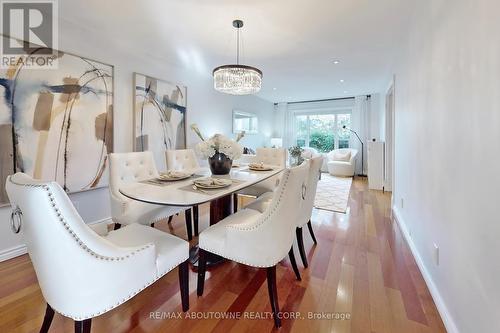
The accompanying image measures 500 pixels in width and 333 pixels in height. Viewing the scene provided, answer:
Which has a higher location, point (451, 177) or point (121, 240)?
point (451, 177)

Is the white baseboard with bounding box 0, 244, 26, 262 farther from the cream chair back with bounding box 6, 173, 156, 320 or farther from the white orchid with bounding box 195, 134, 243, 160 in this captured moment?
the white orchid with bounding box 195, 134, 243, 160

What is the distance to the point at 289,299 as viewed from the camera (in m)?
1.60

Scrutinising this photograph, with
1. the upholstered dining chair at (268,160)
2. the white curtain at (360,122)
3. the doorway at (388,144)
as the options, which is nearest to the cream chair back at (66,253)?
the upholstered dining chair at (268,160)

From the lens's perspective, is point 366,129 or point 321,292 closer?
point 321,292

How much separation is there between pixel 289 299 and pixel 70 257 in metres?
1.32

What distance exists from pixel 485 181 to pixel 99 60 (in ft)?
11.6

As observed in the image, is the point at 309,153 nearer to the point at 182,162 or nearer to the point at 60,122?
the point at 182,162

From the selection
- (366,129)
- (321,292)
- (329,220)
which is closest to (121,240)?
(321,292)

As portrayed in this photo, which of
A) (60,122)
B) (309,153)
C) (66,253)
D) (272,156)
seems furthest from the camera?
(309,153)

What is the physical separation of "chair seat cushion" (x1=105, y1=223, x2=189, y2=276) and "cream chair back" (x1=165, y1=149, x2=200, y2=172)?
46.8 inches

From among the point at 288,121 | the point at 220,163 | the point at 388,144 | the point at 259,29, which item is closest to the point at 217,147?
the point at 220,163

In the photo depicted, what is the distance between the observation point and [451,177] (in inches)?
53.4

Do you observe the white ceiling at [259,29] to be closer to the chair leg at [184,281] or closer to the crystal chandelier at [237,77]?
the crystal chandelier at [237,77]

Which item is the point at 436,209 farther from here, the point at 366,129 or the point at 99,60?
the point at 366,129
